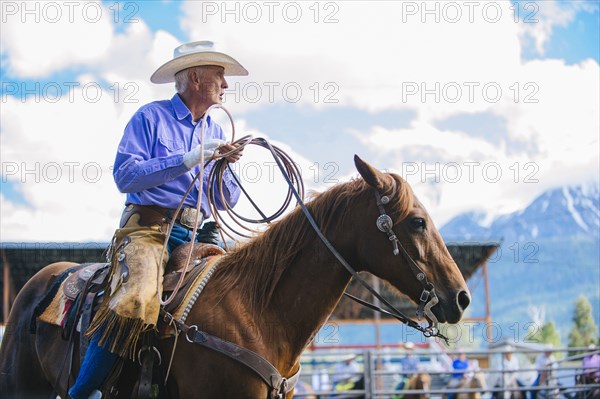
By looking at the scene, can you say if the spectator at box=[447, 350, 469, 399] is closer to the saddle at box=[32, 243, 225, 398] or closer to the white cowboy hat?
the saddle at box=[32, 243, 225, 398]

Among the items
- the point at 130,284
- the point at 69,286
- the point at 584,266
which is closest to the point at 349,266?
the point at 130,284

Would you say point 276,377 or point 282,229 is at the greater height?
point 282,229

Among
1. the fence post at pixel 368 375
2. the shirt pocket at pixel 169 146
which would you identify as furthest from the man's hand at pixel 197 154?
the fence post at pixel 368 375

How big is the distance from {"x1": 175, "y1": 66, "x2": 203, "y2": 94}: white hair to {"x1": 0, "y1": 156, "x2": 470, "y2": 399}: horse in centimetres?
118

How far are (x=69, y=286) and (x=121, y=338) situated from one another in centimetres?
105

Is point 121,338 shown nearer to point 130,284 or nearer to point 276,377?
point 130,284

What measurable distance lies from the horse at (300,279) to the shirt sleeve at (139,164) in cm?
62

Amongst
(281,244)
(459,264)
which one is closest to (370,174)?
(281,244)

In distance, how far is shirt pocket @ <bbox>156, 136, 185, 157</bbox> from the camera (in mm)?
4496

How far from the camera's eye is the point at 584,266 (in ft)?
348

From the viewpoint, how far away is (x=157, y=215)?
4.51 m

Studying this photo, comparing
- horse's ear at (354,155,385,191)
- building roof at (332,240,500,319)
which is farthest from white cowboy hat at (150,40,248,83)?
building roof at (332,240,500,319)

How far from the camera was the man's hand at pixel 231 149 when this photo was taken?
427 cm

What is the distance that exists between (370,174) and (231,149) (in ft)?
2.88
